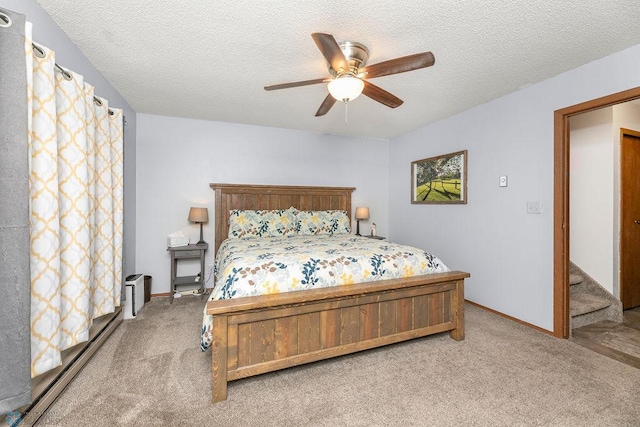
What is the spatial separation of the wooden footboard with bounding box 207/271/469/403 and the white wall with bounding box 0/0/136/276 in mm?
1967

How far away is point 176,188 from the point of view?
12.6ft

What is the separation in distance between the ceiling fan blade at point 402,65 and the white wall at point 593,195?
253cm

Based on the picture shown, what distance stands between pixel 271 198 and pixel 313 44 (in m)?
2.44

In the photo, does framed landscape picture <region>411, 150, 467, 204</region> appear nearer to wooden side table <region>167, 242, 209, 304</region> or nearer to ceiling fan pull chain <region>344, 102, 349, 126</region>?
ceiling fan pull chain <region>344, 102, 349, 126</region>

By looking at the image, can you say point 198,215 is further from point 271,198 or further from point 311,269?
point 311,269

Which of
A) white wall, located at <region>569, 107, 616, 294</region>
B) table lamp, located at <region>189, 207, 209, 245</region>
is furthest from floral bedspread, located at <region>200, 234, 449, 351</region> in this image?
white wall, located at <region>569, 107, 616, 294</region>

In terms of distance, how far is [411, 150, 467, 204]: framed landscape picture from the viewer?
354cm

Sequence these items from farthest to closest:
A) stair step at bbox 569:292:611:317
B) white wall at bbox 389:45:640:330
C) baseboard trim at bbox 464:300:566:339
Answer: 1. stair step at bbox 569:292:611:317
2. baseboard trim at bbox 464:300:566:339
3. white wall at bbox 389:45:640:330

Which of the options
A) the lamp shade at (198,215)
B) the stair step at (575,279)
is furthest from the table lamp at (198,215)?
the stair step at (575,279)

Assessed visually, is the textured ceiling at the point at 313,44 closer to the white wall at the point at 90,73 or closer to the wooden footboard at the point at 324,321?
the white wall at the point at 90,73

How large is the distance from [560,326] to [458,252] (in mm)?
1266

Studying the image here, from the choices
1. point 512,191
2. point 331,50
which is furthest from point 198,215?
point 512,191

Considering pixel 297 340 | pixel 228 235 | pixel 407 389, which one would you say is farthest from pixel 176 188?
pixel 407 389

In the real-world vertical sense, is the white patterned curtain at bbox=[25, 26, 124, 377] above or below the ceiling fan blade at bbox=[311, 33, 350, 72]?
below
